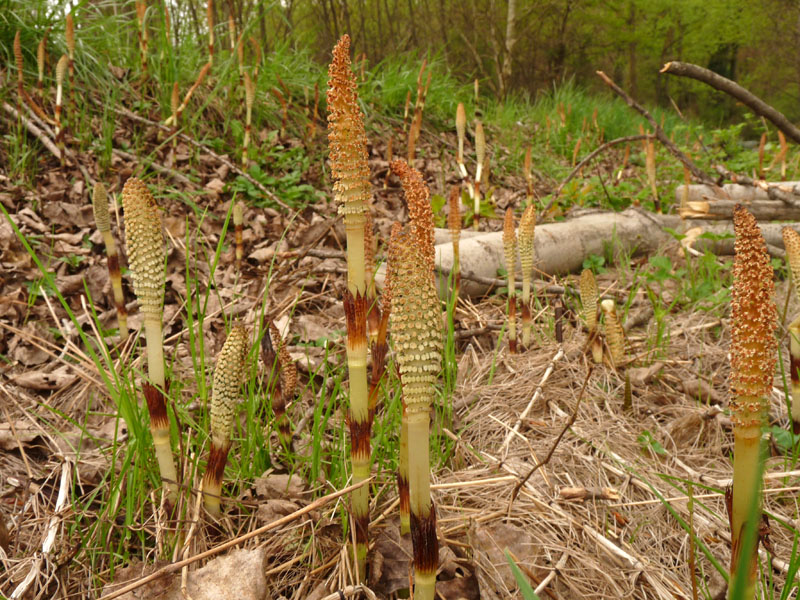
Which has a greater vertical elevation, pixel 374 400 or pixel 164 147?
pixel 164 147

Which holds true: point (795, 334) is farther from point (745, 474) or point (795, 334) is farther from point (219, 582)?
point (219, 582)

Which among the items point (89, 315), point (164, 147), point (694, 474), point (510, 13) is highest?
point (510, 13)

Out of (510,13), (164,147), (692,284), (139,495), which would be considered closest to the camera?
(139,495)

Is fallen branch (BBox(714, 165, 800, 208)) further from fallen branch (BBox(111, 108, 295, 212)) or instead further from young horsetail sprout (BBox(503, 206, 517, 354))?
fallen branch (BBox(111, 108, 295, 212))

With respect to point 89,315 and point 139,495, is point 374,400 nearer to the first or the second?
point 139,495

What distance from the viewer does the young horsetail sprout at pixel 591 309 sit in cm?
234

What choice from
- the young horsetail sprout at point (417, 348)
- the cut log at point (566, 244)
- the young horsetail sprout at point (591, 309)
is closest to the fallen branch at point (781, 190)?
the cut log at point (566, 244)

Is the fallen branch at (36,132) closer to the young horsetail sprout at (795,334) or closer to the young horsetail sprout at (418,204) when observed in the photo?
the young horsetail sprout at (418,204)

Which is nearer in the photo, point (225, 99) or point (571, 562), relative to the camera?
point (571, 562)

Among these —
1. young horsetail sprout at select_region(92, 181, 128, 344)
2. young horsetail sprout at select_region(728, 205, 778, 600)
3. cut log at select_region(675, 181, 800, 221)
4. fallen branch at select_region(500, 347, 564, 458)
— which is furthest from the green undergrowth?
young horsetail sprout at select_region(728, 205, 778, 600)

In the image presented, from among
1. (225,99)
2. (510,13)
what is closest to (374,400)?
(225,99)

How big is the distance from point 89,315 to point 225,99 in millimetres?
2764

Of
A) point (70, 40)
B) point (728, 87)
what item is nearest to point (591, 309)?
point (728, 87)

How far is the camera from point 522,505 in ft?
5.44
